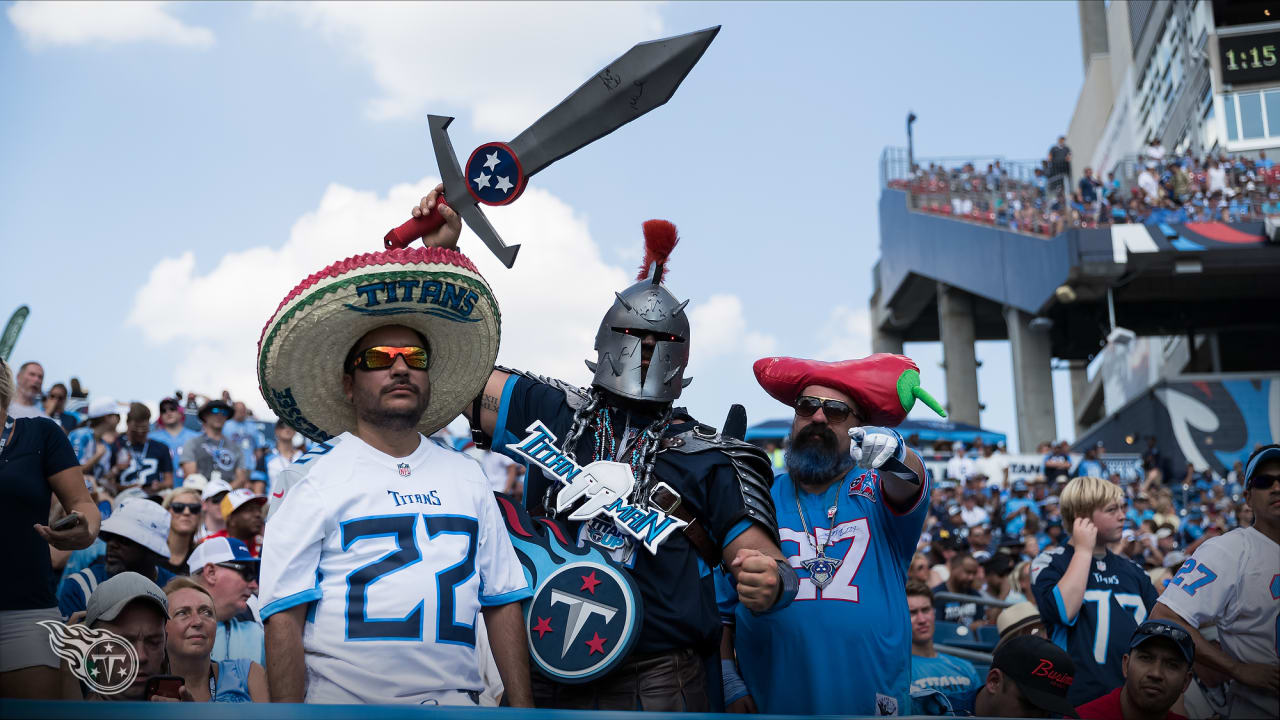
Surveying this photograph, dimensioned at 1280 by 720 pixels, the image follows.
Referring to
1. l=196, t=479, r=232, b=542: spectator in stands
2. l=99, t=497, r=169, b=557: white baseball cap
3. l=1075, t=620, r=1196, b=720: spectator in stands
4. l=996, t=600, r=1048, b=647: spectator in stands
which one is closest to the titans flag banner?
l=1075, t=620, r=1196, b=720: spectator in stands

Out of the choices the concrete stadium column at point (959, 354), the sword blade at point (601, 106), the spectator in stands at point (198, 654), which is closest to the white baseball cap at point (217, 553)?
the spectator in stands at point (198, 654)

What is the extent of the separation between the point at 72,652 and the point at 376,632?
0.72 meters

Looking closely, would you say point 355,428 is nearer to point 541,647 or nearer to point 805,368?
point 541,647

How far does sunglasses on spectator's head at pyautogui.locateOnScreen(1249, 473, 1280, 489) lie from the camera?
4430mm

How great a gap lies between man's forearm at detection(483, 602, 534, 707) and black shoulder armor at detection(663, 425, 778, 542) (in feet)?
2.81

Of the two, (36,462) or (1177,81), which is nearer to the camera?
(36,462)

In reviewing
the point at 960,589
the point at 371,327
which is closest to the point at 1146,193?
the point at 960,589

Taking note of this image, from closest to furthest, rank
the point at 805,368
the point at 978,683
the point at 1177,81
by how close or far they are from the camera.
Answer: the point at 805,368 → the point at 978,683 → the point at 1177,81

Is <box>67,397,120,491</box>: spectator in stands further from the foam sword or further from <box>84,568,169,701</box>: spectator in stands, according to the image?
the foam sword

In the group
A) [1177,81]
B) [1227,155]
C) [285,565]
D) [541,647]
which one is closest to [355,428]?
[285,565]

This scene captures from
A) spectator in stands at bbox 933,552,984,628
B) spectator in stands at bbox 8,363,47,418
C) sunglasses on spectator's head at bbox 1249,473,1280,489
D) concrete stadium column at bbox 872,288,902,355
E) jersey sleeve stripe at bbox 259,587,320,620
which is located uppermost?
concrete stadium column at bbox 872,288,902,355

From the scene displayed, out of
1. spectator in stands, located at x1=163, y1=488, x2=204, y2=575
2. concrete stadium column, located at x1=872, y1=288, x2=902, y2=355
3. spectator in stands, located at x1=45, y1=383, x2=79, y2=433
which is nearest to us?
spectator in stands, located at x1=163, y1=488, x2=204, y2=575

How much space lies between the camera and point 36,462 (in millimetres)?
4055

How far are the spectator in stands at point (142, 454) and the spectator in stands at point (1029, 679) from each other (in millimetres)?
6107
